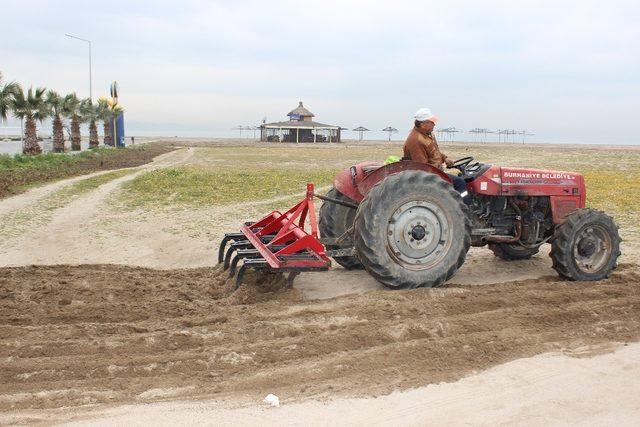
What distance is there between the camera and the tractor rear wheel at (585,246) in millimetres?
6605

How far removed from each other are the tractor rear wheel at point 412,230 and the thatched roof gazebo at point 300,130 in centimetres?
6799

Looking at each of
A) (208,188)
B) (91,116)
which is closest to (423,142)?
(208,188)

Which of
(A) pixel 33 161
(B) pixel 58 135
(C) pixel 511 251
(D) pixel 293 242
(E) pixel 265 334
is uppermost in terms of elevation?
(B) pixel 58 135

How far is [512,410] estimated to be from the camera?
3.75m

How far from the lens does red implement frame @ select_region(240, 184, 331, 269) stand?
5.85 metres

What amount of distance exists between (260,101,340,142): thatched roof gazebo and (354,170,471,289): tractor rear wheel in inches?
2677

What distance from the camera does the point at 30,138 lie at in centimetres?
3341

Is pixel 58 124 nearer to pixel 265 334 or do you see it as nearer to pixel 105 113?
pixel 105 113

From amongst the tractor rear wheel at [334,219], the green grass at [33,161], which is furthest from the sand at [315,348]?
the green grass at [33,161]

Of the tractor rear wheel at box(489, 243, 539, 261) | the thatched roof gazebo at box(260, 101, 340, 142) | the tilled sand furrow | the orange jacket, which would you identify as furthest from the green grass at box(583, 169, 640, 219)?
the thatched roof gazebo at box(260, 101, 340, 142)

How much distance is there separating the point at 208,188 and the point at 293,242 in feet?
35.2

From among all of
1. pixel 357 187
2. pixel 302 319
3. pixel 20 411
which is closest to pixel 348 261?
pixel 357 187

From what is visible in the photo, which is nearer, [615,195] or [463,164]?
[463,164]

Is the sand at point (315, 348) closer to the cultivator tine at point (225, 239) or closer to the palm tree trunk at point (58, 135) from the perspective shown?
the cultivator tine at point (225, 239)
